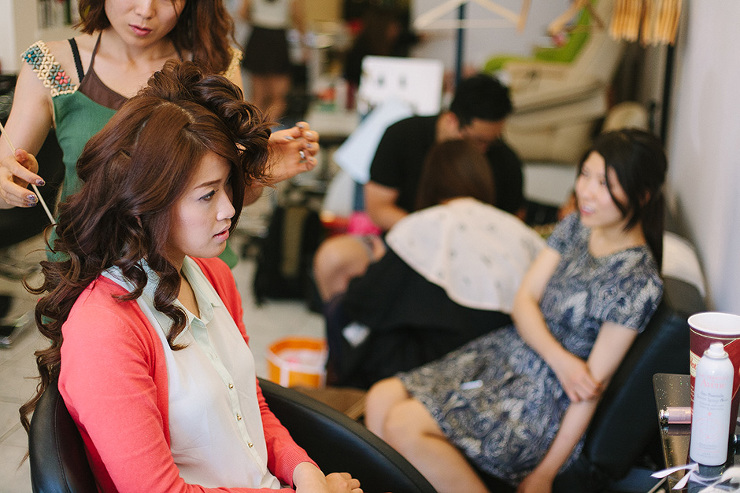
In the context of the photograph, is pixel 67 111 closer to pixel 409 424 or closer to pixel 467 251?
pixel 409 424

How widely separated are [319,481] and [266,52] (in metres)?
5.45

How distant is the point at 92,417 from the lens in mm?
1060

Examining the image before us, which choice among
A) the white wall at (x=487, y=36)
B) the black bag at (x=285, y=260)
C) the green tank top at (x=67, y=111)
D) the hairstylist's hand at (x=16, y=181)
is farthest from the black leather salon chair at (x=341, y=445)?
the white wall at (x=487, y=36)

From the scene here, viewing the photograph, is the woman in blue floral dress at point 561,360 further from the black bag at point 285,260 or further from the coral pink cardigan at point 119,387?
the black bag at point 285,260

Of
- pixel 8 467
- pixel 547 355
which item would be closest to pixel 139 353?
pixel 8 467

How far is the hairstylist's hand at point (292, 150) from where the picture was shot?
5.09 feet

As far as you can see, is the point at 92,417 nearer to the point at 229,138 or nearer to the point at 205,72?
the point at 229,138

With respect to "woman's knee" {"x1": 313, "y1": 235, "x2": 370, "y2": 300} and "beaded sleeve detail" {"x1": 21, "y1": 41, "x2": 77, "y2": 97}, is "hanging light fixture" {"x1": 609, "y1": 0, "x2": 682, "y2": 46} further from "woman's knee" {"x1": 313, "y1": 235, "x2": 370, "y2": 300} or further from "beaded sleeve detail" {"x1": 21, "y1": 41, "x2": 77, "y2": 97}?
"beaded sleeve detail" {"x1": 21, "y1": 41, "x2": 77, "y2": 97}

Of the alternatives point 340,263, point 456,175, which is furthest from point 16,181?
point 340,263

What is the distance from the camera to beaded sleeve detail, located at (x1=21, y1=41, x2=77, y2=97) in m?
1.30

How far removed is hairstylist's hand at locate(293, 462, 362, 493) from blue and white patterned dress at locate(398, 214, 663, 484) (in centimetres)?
62

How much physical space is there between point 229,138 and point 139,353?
0.36 m

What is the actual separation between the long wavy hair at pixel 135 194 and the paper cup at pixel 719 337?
784 millimetres

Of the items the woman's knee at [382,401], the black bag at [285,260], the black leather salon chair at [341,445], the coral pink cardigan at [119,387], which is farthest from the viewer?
the black bag at [285,260]
